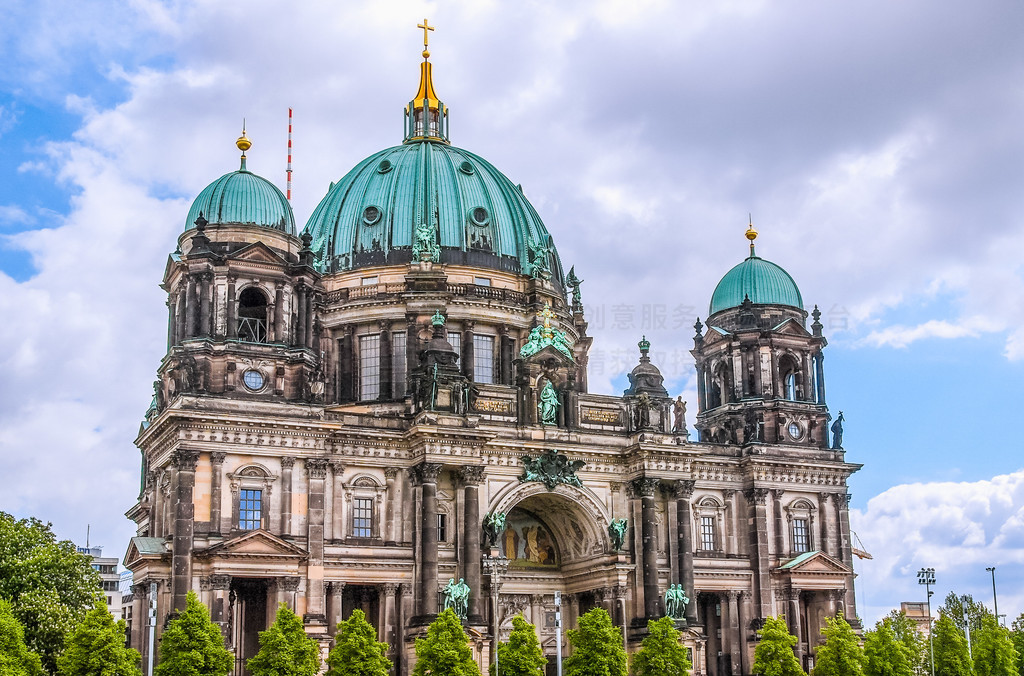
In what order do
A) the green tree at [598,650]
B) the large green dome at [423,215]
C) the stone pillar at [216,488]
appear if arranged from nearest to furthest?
1. the green tree at [598,650]
2. the stone pillar at [216,488]
3. the large green dome at [423,215]

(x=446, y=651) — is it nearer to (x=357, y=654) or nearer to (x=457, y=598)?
(x=357, y=654)

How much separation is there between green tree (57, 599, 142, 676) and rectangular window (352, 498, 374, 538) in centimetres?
1676

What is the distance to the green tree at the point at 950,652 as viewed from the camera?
74.6 m

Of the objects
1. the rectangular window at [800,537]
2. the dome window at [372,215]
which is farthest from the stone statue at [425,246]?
the rectangular window at [800,537]

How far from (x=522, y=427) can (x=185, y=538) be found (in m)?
20.0

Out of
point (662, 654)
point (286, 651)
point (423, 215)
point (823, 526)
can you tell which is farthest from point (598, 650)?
point (423, 215)

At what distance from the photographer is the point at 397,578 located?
68375 millimetres

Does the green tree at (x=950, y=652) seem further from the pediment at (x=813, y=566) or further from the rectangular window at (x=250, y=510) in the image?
the rectangular window at (x=250, y=510)

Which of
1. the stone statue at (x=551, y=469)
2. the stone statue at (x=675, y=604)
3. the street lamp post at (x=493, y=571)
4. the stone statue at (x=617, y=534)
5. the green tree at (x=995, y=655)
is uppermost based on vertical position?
the stone statue at (x=551, y=469)

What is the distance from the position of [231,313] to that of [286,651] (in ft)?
61.3

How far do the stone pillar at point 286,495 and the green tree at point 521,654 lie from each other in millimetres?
12581

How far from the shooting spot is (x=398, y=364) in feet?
264

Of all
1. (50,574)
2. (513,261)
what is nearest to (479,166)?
(513,261)

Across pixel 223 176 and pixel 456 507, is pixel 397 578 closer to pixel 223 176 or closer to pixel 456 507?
pixel 456 507
